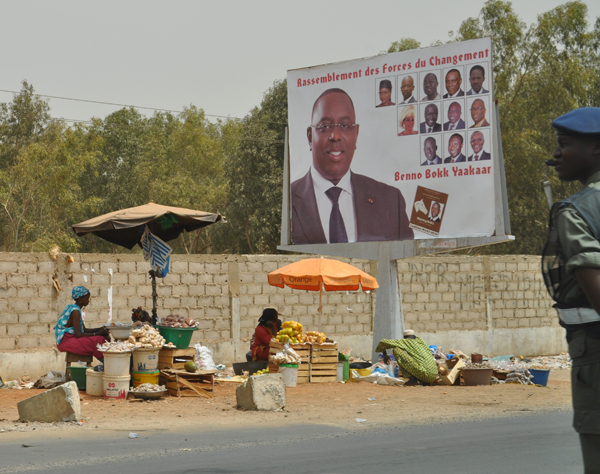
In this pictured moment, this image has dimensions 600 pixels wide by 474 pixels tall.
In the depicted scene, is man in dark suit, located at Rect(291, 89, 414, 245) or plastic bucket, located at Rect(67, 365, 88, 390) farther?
man in dark suit, located at Rect(291, 89, 414, 245)

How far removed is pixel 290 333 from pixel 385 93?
5069 mm

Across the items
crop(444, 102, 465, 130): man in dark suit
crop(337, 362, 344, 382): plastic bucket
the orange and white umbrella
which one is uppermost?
crop(444, 102, 465, 130): man in dark suit

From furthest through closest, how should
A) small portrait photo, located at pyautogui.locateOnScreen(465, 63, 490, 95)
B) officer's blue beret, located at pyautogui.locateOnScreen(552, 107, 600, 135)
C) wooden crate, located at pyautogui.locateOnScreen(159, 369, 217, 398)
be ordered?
small portrait photo, located at pyautogui.locateOnScreen(465, 63, 490, 95) < wooden crate, located at pyautogui.locateOnScreen(159, 369, 217, 398) < officer's blue beret, located at pyautogui.locateOnScreen(552, 107, 600, 135)

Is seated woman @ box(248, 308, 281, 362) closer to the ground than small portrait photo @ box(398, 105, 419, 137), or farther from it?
closer to the ground

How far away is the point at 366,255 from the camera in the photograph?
1483 cm

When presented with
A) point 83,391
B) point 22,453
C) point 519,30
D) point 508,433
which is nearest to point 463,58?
point 508,433

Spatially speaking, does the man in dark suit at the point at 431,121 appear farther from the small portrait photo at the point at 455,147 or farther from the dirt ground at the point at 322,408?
the dirt ground at the point at 322,408

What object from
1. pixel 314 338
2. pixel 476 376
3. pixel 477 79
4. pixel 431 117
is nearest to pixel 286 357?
pixel 314 338

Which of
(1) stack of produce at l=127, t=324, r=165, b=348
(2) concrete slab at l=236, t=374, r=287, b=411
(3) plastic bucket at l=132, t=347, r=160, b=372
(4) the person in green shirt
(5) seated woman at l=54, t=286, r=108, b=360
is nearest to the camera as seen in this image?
(4) the person in green shirt

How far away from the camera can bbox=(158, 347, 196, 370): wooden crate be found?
1095 cm

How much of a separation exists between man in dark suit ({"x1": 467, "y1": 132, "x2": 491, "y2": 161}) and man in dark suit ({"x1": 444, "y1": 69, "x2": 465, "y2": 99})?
2.75 ft

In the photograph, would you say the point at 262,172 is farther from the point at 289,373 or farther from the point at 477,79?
the point at 289,373

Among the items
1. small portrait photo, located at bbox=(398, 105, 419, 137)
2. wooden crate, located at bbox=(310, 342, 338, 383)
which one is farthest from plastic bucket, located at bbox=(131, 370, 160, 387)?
small portrait photo, located at bbox=(398, 105, 419, 137)

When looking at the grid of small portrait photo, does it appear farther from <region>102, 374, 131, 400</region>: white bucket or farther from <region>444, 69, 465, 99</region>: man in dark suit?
<region>102, 374, 131, 400</region>: white bucket
